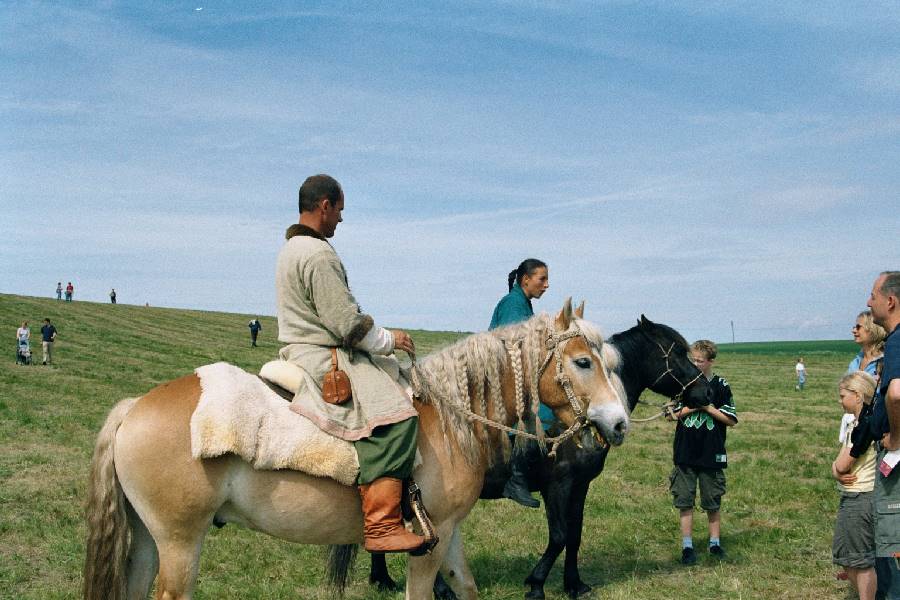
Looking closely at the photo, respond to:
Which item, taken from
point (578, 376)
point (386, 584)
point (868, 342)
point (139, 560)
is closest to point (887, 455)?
point (578, 376)

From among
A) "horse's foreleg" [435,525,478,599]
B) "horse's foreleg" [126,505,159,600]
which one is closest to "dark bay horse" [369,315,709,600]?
"horse's foreleg" [435,525,478,599]

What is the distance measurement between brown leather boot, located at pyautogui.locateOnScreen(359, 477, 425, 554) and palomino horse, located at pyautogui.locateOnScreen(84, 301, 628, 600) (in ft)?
0.76

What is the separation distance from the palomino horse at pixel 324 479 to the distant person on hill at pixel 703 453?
10.2 feet

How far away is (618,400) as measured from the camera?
4832mm

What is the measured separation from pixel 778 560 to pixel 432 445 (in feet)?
16.7

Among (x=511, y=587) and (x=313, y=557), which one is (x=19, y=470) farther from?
(x=511, y=587)

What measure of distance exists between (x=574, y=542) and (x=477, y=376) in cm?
278

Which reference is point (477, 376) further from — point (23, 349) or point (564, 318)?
point (23, 349)

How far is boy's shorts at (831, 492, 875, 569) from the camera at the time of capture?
5.46m

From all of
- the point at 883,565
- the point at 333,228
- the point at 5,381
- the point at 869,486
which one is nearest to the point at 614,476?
the point at 869,486

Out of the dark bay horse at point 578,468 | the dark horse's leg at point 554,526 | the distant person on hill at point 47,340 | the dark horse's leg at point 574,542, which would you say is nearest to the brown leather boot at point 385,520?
the dark bay horse at point 578,468

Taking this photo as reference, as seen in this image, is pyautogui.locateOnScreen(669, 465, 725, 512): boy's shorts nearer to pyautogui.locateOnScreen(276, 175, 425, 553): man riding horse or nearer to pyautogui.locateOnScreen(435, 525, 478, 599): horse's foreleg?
pyautogui.locateOnScreen(435, 525, 478, 599): horse's foreleg

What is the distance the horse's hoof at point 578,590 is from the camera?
6.84 metres

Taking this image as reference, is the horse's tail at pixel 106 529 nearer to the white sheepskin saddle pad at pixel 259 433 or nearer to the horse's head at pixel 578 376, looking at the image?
the white sheepskin saddle pad at pixel 259 433
